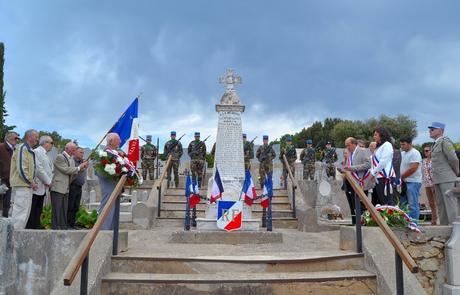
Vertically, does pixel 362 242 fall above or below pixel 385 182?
below

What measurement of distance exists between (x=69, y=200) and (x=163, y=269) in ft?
11.7

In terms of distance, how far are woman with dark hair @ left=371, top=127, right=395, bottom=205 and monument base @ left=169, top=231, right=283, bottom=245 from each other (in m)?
2.09

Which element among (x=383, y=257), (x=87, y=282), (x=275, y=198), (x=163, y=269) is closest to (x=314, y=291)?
(x=383, y=257)

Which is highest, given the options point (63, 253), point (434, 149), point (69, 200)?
point (434, 149)

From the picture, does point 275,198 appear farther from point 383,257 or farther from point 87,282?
point 87,282

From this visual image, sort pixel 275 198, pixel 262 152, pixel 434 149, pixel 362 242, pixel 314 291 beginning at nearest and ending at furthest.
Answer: pixel 314 291, pixel 362 242, pixel 434 149, pixel 275 198, pixel 262 152

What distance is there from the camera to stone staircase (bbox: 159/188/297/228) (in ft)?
34.4

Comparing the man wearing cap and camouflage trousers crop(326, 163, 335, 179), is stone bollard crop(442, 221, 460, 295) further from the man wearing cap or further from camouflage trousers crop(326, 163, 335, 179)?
camouflage trousers crop(326, 163, 335, 179)

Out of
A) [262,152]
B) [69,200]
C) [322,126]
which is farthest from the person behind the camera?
[322,126]

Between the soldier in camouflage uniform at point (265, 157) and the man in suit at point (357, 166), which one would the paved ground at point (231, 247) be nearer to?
the man in suit at point (357, 166)

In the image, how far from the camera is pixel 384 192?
275 inches

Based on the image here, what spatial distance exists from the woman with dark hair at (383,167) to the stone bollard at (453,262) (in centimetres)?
140

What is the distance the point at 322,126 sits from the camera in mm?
59750

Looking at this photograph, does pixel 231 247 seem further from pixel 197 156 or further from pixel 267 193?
pixel 197 156
